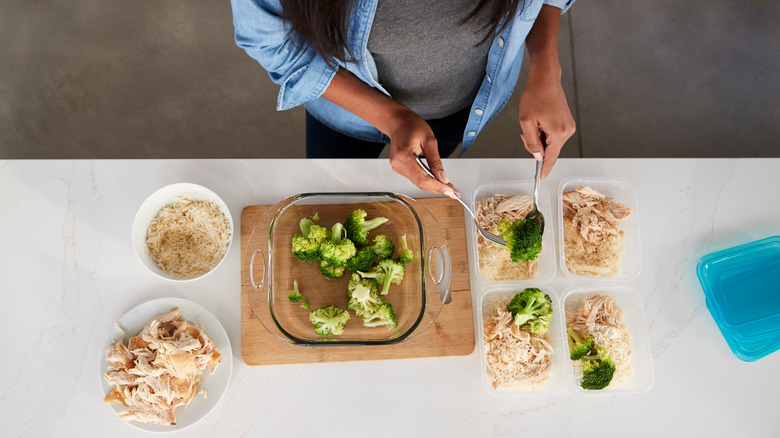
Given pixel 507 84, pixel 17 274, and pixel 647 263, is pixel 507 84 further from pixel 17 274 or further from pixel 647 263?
pixel 17 274

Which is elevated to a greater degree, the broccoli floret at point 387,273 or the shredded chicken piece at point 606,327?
the broccoli floret at point 387,273

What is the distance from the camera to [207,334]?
136cm

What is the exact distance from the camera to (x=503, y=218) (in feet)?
4.71

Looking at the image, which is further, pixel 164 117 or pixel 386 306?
pixel 164 117

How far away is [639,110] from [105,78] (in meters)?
2.87

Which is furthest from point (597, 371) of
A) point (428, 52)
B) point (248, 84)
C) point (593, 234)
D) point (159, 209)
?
point (248, 84)

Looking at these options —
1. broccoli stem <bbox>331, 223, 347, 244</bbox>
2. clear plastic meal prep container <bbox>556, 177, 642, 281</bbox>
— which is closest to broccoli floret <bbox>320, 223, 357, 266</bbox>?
broccoli stem <bbox>331, 223, 347, 244</bbox>

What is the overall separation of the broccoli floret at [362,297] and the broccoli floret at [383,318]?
11 millimetres

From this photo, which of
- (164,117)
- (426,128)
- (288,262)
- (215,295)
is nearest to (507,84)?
(426,128)

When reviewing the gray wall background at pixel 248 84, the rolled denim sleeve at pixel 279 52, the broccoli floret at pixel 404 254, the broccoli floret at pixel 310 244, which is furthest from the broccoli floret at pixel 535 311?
the gray wall background at pixel 248 84

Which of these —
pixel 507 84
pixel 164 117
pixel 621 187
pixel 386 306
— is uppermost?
pixel 164 117

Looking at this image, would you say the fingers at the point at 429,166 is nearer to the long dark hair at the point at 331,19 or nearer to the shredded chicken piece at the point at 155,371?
the long dark hair at the point at 331,19

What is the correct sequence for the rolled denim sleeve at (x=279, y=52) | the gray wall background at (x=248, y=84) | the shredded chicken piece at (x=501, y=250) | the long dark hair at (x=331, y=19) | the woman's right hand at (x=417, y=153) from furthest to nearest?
the gray wall background at (x=248, y=84)
the shredded chicken piece at (x=501, y=250)
the woman's right hand at (x=417, y=153)
the rolled denim sleeve at (x=279, y=52)
the long dark hair at (x=331, y=19)

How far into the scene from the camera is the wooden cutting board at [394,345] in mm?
1373
